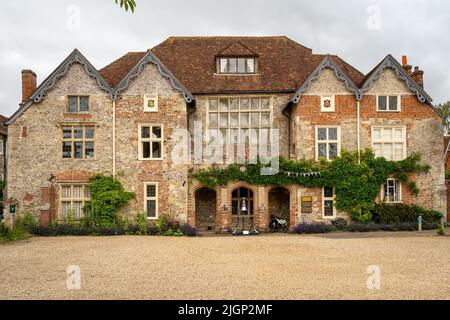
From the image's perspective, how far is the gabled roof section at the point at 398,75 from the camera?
22469mm

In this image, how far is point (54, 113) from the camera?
22125 mm

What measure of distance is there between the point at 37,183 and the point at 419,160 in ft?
68.2

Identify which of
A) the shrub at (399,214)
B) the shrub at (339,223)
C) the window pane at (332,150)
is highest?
the window pane at (332,150)

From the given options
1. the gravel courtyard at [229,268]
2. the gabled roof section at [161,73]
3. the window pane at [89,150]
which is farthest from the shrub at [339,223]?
the window pane at [89,150]

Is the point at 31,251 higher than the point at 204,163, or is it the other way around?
the point at 204,163

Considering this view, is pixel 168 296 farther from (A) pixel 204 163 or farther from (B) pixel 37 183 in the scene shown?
(B) pixel 37 183

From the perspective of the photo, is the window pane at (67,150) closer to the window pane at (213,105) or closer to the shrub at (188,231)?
the shrub at (188,231)

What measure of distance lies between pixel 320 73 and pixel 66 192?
1521 cm

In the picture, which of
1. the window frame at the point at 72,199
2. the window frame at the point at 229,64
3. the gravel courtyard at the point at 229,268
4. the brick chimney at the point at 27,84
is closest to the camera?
the gravel courtyard at the point at 229,268

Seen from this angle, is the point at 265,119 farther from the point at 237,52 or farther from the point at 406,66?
the point at 406,66

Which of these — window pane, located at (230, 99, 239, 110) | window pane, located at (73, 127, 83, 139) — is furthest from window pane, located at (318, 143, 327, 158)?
window pane, located at (73, 127, 83, 139)

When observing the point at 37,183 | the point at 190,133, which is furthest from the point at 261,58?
the point at 37,183

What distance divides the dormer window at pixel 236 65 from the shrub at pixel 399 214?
1081 centimetres

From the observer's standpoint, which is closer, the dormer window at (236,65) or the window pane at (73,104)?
the window pane at (73,104)
